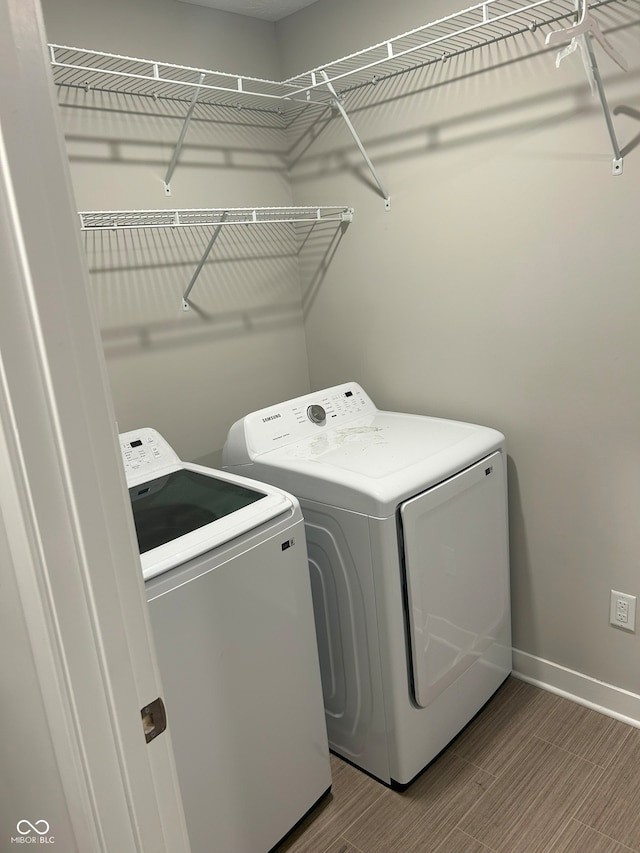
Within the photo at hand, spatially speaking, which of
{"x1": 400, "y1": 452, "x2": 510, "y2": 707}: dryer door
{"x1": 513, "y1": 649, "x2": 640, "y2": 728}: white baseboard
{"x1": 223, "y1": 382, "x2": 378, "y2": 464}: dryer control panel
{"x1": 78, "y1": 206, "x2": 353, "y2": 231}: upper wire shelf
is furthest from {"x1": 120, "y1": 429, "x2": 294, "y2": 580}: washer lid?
{"x1": 513, "y1": 649, "x2": 640, "y2": 728}: white baseboard

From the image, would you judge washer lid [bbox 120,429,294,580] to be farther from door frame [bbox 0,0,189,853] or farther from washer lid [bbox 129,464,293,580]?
door frame [bbox 0,0,189,853]

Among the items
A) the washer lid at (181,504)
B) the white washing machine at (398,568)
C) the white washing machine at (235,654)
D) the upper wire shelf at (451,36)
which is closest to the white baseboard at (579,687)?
the white washing machine at (398,568)

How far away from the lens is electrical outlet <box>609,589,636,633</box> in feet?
6.66

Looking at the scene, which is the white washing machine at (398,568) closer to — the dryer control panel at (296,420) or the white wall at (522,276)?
the dryer control panel at (296,420)

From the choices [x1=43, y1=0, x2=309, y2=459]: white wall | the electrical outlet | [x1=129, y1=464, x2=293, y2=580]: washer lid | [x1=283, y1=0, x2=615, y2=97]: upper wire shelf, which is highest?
[x1=283, y1=0, x2=615, y2=97]: upper wire shelf

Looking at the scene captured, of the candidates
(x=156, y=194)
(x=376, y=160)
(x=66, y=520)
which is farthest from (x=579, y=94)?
(x=66, y=520)

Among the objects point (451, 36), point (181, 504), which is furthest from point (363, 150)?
point (181, 504)

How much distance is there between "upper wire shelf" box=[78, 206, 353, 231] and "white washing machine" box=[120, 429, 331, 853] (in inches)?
32.8

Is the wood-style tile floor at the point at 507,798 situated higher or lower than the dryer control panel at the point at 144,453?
lower

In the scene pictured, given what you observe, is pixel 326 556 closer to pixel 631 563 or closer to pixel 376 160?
pixel 631 563

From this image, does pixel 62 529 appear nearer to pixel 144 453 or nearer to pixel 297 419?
pixel 144 453

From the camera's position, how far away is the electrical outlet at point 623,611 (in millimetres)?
2031

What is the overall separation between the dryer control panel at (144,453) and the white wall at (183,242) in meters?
0.17

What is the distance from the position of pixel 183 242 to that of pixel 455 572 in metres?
1.51
